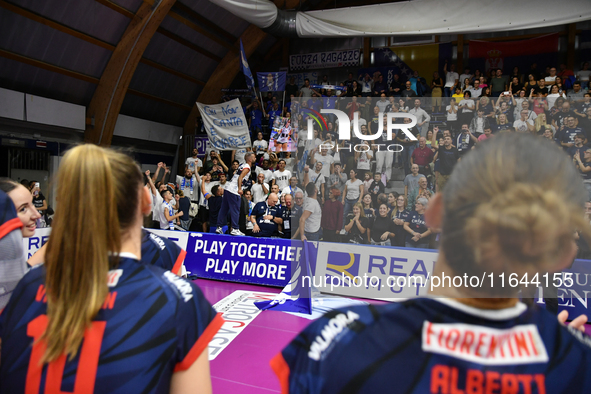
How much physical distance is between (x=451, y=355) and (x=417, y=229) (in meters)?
5.18

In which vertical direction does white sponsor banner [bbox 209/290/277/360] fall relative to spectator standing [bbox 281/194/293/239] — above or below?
below

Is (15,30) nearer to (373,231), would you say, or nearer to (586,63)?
(373,231)

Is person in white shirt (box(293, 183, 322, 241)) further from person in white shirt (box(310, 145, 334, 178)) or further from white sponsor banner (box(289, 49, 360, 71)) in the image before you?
white sponsor banner (box(289, 49, 360, 71))

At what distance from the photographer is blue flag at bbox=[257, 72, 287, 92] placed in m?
15.7

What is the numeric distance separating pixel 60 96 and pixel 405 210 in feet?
46.7

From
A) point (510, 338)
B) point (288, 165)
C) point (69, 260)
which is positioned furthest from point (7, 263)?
point (288, 165)

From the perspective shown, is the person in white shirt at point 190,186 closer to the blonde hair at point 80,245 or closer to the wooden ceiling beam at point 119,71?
the wooden ceiling beam at point 119,71

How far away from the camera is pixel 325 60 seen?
61.4ft

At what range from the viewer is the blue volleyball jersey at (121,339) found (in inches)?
40.5

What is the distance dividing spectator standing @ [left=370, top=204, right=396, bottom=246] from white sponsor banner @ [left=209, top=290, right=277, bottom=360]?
2.13 metres

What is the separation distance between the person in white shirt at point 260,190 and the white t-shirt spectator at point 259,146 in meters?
4.03

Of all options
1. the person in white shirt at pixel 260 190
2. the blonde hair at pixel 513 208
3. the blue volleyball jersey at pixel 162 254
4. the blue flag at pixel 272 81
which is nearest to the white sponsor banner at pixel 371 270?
the person in white shirt at pixel 260 190

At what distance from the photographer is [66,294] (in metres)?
1.06

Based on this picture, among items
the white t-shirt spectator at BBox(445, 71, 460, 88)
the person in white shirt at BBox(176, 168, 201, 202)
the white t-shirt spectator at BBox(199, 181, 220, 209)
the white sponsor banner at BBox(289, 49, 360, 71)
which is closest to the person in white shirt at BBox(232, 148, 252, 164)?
the person in white shirt at BBox(176, 168, 201, 202)
